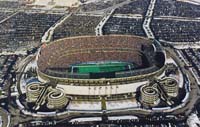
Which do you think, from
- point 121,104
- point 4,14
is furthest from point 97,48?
point 4,14

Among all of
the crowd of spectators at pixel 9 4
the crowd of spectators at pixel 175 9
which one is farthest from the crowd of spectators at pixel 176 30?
the crowd of spectators at pixel 9 4

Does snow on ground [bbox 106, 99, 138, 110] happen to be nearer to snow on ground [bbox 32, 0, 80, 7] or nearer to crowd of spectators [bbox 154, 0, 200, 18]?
crowd of spectators [bbox 154, 0, 200, 18]

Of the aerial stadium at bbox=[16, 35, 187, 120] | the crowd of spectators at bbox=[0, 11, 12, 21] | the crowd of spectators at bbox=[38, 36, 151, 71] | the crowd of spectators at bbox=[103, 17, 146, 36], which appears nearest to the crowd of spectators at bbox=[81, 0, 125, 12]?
the crowd of spectators at bbox=[103, 17, 146, 36]

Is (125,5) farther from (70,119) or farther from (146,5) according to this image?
(70,119)

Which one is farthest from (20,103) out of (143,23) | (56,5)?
(56,5)

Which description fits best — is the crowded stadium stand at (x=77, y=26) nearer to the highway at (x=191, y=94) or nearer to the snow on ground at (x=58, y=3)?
the snow on ground at (x=58, y=3)

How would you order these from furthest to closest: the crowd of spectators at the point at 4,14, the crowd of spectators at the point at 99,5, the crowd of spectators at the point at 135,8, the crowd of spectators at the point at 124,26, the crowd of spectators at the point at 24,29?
1. the crowd of spectators at the point at 99,5
2. the crowd of spectators at the point at 135,8
3. the crowd of spectators at the point at 4,14
4. the crowd of spectators at the point at 124,26
5. the crowd of spectators at the point at 24,29
